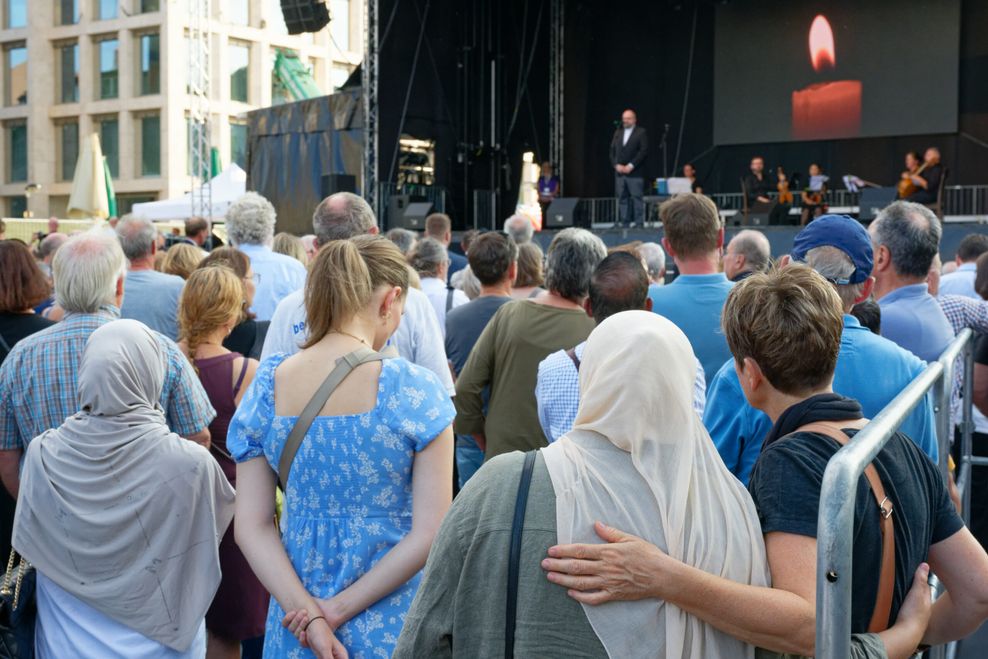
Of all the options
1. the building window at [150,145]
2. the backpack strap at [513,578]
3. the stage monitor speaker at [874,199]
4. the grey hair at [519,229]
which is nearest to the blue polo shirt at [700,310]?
the backpack strap at [513,578]

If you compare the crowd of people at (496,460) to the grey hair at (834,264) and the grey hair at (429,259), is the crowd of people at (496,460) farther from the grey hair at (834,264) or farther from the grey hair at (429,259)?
the grey hair at (429,259)

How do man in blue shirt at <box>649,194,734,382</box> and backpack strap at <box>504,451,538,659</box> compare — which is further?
man in blue shirt at <box>649,194,734,382</box>

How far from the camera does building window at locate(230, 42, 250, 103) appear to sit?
37.8m

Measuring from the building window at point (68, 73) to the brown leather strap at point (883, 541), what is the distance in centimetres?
4131

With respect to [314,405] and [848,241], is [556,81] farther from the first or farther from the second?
[314,405]

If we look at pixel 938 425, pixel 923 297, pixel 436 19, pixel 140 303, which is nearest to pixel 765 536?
pixel 938 425

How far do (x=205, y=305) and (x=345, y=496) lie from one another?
162cm

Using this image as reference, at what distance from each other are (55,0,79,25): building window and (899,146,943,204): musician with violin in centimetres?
3317

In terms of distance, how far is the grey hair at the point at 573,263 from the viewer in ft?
12.8

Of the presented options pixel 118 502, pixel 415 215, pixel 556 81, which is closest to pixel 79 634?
pixel 118 502

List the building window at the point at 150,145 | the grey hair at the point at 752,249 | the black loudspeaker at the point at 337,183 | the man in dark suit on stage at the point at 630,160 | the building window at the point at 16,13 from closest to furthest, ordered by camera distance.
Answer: the grey hair at the point at 752,249
the black loudspeaker at the point at 337,183
the man in dark suit on stage at the point at 630,160
the building window at the point at 150,145
the building window at the point at 16,13

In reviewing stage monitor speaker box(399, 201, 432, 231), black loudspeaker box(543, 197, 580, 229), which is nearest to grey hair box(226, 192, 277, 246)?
stage monitor speaker box(399, 201, 432, 231)

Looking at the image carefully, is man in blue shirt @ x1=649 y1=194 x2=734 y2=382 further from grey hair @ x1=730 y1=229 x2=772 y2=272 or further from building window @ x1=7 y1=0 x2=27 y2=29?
building window @ x1=7 y1=0 x2=27 y2=29

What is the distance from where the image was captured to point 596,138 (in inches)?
722
